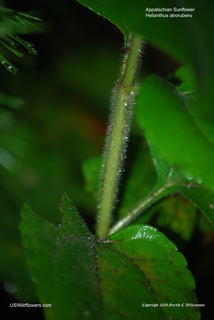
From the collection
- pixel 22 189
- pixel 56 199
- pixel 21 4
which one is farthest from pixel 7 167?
pixel 21 4

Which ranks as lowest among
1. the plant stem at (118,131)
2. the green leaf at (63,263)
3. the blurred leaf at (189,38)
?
the green leaf at (63,263)

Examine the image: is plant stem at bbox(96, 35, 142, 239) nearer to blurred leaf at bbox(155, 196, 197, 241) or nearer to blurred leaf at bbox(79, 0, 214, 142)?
blurred leaf at bbox(79, 0, 214, 142)

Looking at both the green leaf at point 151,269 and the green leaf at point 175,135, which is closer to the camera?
the green leaf at point 175,135

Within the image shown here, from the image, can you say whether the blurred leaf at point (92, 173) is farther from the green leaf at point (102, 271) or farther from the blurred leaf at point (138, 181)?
the green leaf at point (102, 271)

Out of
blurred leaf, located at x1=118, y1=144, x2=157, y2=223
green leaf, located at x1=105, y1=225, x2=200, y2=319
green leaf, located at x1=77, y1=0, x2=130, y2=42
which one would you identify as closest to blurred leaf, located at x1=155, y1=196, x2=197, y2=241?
blurred leaf, located at x1=118, y1=144, x2=157, y2=223

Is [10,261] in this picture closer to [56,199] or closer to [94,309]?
[56,199]

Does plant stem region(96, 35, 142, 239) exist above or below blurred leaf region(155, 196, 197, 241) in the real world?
above

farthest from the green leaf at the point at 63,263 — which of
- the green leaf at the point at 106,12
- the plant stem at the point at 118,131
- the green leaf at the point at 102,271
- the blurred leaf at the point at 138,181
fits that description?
the blurred leaf at the point at 138,181
